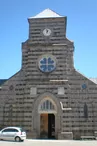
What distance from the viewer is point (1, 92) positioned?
34219 millimetres

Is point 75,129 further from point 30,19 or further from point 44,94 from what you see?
point 30,19

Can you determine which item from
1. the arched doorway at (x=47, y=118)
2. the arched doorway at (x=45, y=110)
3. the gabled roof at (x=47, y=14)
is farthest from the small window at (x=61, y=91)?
the gabled roof at (x=47, y=14)

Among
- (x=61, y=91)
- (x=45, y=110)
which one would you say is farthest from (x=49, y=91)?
(x=45, y=110)

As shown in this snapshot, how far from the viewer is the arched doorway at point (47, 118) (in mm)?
32656

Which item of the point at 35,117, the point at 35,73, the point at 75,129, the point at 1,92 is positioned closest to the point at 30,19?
the point at 35,73

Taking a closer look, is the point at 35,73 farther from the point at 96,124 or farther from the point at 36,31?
the point at 96,124

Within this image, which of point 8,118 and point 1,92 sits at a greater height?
point 1,92

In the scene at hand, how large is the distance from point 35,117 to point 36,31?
11.5 metres

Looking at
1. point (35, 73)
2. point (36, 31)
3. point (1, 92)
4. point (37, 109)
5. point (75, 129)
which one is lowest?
point (75, 129)

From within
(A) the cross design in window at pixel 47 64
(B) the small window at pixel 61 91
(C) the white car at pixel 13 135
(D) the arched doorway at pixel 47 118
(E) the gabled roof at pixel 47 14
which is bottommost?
(C) the white car at pixel 13 135

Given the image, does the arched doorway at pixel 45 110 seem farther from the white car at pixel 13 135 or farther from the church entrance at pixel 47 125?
the white car at pixel 13 135

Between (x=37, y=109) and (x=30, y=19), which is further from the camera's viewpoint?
(x=30, y=19)

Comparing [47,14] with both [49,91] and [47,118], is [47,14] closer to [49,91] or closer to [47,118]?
[49,91]

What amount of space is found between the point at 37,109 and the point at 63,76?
5.28 m
